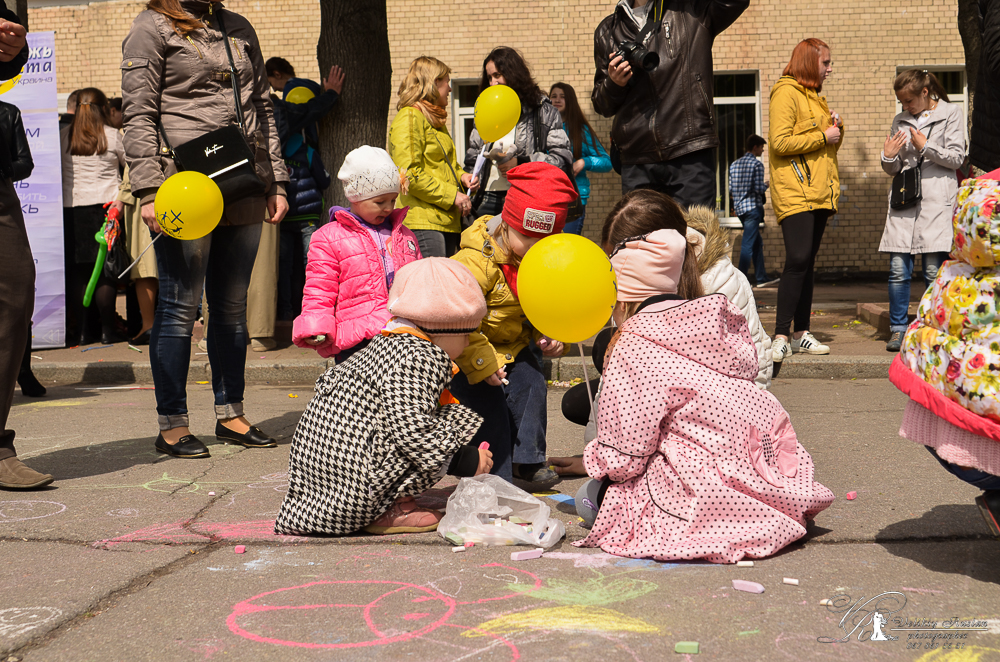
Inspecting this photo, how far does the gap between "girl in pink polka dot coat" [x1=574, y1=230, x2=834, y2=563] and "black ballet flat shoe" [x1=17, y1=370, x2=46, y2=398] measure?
486 centimetres

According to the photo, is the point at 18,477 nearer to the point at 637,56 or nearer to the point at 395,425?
the point at 395,425

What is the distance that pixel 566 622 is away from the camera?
2.39 m

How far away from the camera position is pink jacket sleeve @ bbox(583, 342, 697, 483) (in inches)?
113

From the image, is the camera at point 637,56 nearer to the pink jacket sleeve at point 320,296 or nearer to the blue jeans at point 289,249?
the pink jacket sleeve at point 320,296

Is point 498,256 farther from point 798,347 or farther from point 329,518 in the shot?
point 798,347

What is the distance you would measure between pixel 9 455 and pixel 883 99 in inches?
506

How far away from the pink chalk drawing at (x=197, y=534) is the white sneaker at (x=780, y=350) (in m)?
4.07

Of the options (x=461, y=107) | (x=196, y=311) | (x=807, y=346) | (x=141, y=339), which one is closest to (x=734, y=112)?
(x=461, y=107)

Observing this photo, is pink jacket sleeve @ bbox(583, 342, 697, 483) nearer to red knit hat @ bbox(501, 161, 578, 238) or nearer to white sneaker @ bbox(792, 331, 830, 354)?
red knit hat @ bbox(501, 161, 578, 238)

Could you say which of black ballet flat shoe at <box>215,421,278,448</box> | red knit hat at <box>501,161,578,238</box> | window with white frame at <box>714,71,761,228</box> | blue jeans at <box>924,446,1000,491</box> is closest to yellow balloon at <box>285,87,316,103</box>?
black ballet flat shoe at <box>215,421,278,448</box>

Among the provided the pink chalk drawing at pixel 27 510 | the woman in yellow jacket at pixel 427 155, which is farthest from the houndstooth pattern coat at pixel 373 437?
the woman in yellow jacket at pixel 427 155

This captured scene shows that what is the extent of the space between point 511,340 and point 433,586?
1.43 meters

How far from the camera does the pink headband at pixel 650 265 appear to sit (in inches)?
124

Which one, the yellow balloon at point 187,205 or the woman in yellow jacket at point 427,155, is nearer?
the yellow balloon at point 187,205
